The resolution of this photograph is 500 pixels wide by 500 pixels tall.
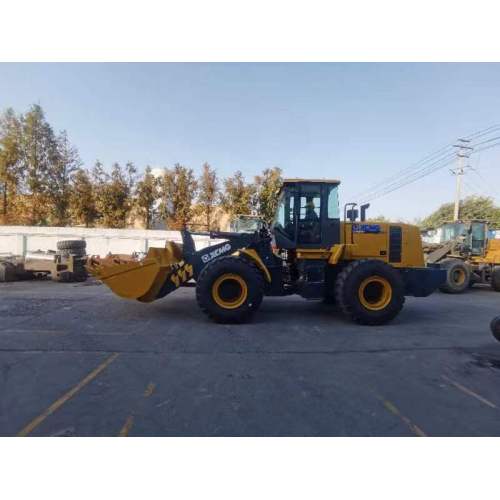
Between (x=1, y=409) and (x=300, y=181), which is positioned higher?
(x=300, y=181)

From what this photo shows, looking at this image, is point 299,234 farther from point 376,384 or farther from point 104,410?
point 104,410

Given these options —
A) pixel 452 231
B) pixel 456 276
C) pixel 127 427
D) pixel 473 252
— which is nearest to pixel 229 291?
pixel 127 427

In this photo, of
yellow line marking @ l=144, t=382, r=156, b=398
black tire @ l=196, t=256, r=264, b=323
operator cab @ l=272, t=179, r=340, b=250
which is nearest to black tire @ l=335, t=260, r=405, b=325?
operator cab @ l=272, t=179, r=340, b=250

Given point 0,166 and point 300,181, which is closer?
point 300,181

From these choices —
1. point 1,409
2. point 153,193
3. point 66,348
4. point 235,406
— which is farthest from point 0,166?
point 235,406

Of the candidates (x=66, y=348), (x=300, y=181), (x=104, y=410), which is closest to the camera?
(x=104, y=410)

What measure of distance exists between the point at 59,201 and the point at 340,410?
2380cm

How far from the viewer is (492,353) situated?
4.50m

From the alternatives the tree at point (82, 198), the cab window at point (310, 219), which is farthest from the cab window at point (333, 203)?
the tree at point (82, 198)

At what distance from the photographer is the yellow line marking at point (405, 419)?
256 centimetres

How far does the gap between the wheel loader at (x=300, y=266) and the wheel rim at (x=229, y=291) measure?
0.06 ft

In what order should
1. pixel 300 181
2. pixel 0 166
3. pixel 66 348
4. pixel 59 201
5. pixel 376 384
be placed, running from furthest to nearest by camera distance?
pixel 59 201
pixel 0 166
pixel 300 181
pixel 66 348
pixel 376 384

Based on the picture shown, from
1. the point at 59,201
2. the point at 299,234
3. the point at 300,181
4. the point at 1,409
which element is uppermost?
the point at 59,201

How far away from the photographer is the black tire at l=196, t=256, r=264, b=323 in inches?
215
